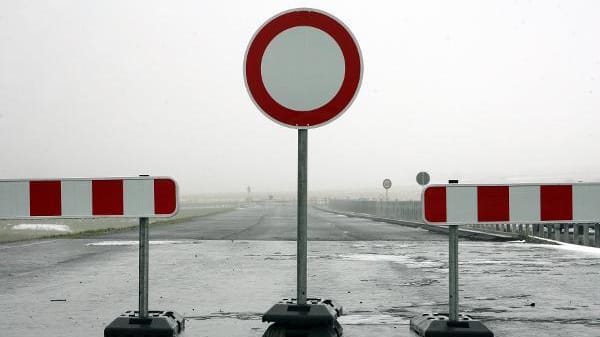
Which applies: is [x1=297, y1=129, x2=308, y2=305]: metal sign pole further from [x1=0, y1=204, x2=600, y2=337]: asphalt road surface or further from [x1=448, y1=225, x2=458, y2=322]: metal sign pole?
[x1=0, y1=204, x2=600, y2=337]: asphalt road surface

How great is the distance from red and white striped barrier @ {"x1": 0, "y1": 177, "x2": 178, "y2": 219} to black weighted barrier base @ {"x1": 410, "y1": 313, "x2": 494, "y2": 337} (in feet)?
7.15

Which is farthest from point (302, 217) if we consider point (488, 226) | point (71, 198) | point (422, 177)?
point (422, 177)

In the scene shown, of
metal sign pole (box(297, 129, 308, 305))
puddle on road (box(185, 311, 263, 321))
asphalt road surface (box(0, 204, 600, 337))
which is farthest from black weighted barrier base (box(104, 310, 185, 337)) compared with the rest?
puddle on road (box(185, 311, 263, 321))

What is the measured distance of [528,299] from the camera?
8.53 metres

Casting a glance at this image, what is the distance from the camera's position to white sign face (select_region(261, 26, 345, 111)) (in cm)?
441

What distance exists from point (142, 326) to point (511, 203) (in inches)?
107

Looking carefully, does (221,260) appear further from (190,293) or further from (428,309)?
(428,309)

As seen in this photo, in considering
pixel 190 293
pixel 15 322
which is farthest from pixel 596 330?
pixel 15 322

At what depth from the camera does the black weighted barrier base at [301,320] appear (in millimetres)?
4293

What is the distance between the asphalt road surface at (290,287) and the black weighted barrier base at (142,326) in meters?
1.34

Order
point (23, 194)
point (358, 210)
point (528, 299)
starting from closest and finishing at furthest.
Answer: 1. point (23, 194)
2. point (528, 299)
3. point (358, 210)

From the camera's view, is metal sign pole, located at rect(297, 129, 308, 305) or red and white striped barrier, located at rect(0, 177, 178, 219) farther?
red and white striped barrier, located at rect(0, 177, 178, 219)

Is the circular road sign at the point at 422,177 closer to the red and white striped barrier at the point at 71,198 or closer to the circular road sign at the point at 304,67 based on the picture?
the red and white striped barrier at the point at 71,198

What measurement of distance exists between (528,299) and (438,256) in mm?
6651
